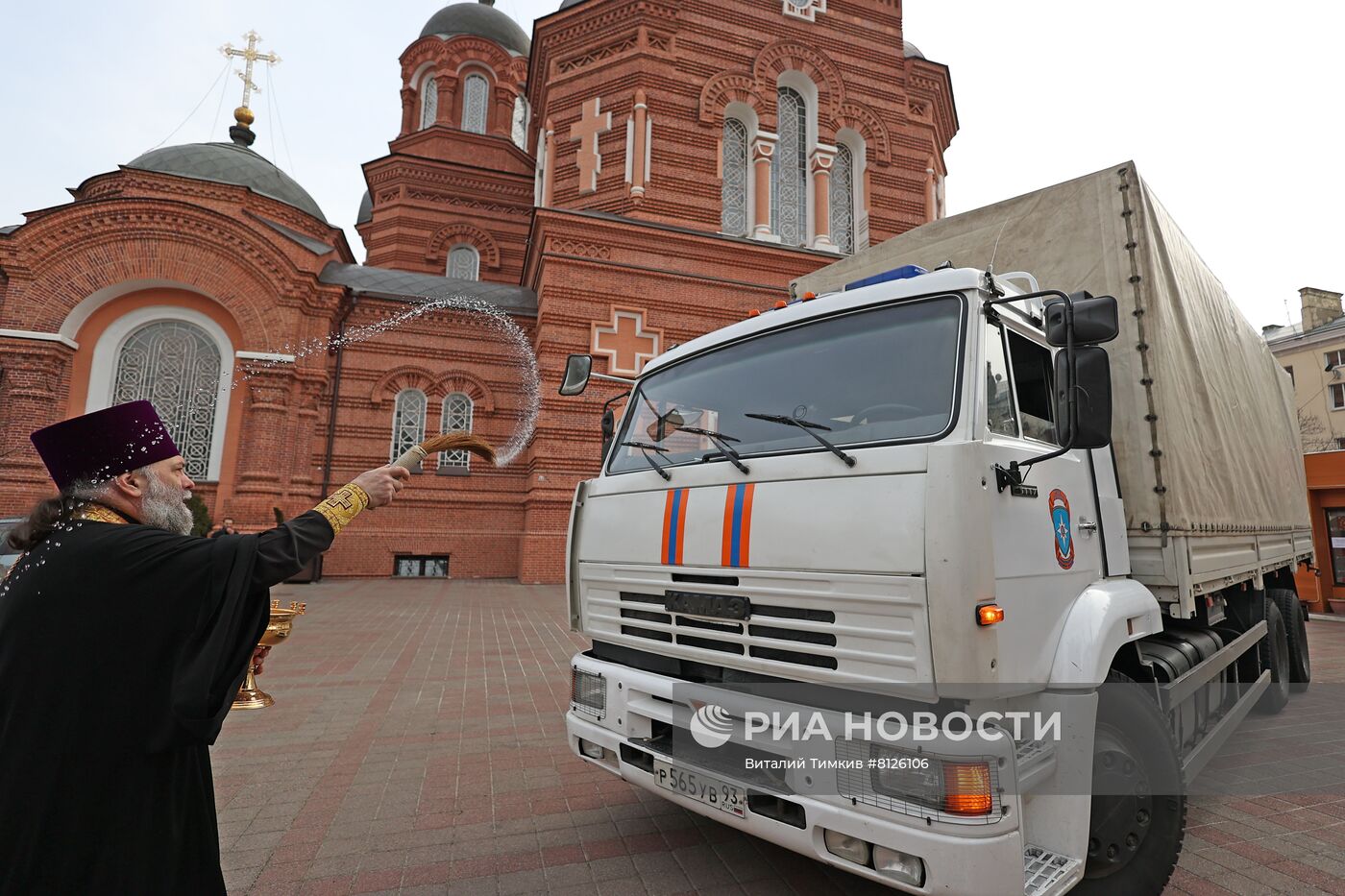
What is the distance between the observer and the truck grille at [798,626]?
2.10m

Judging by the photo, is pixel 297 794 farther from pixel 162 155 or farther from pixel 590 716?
pixel 162 155

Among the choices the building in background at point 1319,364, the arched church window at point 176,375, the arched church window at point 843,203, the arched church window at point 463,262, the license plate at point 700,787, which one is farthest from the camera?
the building in background at point 1319,364

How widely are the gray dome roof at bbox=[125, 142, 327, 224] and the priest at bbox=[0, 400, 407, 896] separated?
19.5 metres

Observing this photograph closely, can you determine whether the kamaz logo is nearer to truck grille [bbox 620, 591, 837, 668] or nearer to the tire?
truck grille [bbox 620, 591, 837, 668]

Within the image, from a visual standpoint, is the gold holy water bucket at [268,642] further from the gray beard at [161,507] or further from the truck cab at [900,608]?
the gray beard at [161,507]

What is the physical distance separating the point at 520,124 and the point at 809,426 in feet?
91.3

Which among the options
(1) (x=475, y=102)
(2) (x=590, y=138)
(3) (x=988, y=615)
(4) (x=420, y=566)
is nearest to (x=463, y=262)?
(1) (x=475, y=102)

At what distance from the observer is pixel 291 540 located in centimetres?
187

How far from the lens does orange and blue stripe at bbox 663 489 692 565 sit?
274 cm

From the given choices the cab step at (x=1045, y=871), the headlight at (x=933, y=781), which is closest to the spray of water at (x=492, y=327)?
the headlight at (x=933, y=781)

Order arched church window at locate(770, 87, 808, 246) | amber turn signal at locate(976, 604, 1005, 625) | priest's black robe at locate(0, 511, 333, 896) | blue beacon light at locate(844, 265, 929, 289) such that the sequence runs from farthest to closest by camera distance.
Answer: arched church window at locate(770, 87, 808, 246) < blue beacon light at locate(844, 265, 929, 289) < amber turn signal at locate(976, 604, 1005, 625) < priest's black robe at locate(0, 511, 333, 896)

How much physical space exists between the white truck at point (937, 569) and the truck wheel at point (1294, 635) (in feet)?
10.6

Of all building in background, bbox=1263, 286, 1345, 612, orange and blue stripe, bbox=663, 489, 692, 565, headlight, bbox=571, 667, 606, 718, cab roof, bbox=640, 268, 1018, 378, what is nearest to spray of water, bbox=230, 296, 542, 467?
cab roof, bbox=640, 268, 1018, 378

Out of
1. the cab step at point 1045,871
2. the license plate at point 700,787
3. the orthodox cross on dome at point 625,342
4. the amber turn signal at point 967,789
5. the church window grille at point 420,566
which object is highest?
the orthodox cross on dome at point 625,342
